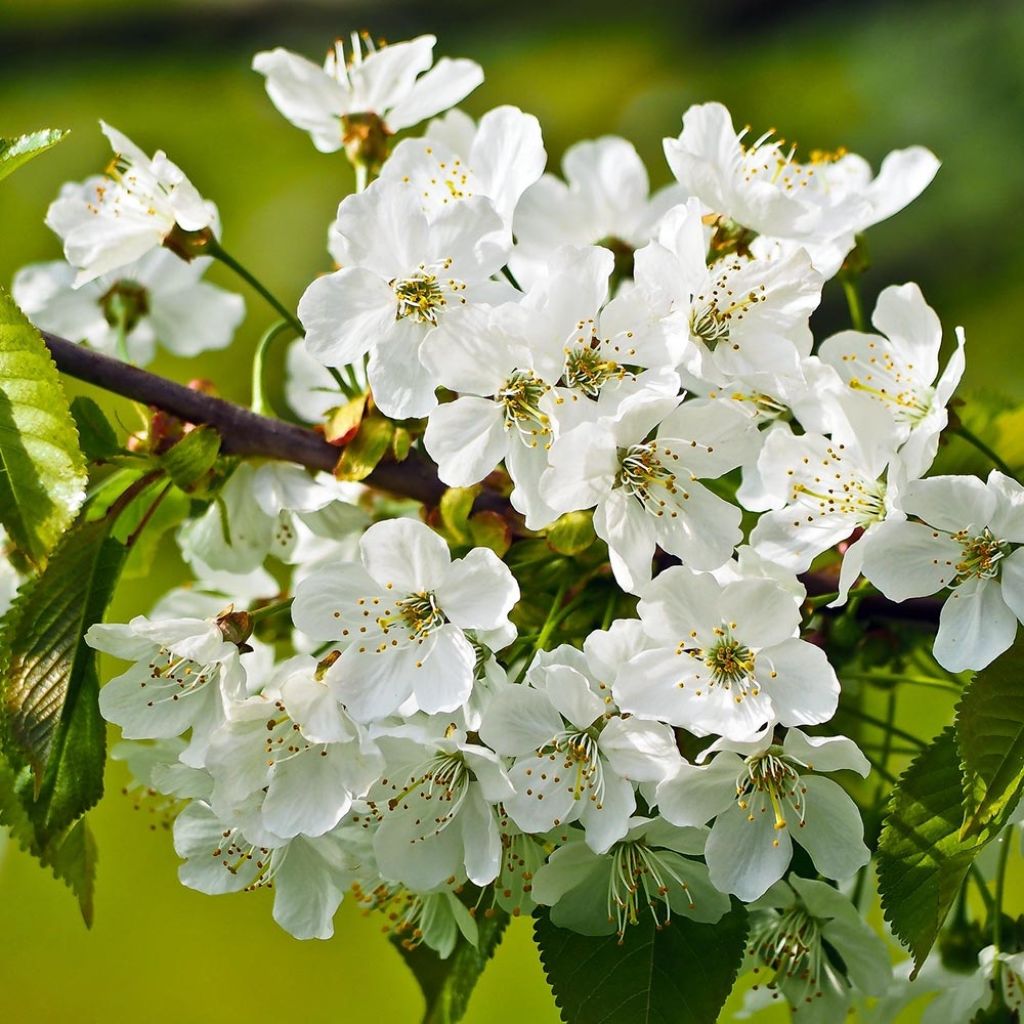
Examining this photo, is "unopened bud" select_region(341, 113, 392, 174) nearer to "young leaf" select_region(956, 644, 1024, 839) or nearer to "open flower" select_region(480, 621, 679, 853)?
"open flower" select_region(480, 621, 679, 853)

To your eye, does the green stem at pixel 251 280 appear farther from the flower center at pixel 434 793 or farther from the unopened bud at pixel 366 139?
the flower center at pixel 434 793

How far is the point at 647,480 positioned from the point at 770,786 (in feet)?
0.49

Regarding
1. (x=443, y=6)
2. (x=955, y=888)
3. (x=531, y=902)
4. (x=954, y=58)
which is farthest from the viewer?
(x=443, y=6)

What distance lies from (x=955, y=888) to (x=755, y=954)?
211mm

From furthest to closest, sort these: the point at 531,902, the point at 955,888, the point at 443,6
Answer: the point at 443,6
the point at 531,902
the point at 955,888

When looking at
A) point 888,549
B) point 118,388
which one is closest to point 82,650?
point 118,388

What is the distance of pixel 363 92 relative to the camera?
2.38 feet

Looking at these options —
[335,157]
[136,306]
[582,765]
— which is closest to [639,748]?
[582,765]

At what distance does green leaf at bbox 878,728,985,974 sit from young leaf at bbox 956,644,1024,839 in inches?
1.1

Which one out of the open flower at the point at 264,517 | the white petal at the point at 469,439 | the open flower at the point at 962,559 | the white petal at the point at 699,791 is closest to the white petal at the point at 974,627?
the open flower at the point at 962,559

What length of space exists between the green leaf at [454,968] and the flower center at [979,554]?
0.99 feet

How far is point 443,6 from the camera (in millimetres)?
3328

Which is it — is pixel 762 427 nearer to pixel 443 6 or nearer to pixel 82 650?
pixel 82 650

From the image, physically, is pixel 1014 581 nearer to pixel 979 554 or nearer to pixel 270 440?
pixel 979 554
